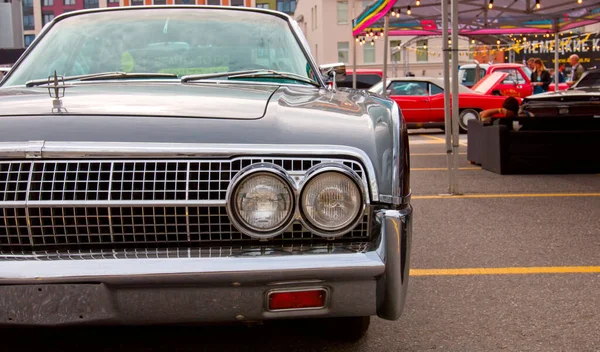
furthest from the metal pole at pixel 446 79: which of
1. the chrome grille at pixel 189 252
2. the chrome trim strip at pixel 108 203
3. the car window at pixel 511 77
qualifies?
the car window at pixel 511 77

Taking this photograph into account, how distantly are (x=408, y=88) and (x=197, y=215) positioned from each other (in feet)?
49.9

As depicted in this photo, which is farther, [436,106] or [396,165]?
[436,106]

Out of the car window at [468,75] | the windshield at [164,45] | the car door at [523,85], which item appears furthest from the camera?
the car window at [468,75]

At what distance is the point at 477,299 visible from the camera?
3.82m

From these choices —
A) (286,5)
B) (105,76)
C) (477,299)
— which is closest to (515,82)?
(477,299)

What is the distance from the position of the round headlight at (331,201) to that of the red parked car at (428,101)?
1449 centimetres

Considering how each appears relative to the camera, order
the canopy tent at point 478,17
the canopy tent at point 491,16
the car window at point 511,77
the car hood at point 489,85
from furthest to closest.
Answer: the car window at point 511,77, the car hood at point 489,85, the canopy tent at point 491,16, the canopy tent at point 478,17

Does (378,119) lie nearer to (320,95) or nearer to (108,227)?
(320,95)

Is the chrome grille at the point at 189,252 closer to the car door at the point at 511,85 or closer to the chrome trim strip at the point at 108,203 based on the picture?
the chrome trim strip at the point at 108,203

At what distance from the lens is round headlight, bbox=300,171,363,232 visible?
2.32 m

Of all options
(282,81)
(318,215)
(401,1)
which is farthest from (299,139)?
(401,1)

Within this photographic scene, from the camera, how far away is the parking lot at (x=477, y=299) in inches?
123

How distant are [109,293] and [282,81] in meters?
1.59

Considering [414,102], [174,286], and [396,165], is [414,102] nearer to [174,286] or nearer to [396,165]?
[396,165]
